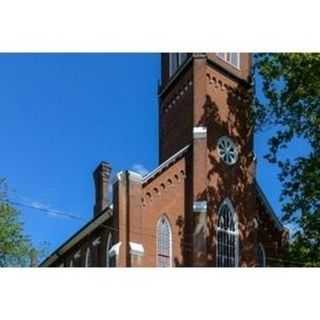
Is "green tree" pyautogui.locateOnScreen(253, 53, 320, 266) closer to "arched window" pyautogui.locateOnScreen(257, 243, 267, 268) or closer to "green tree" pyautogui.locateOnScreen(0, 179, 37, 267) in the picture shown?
"arched window" pyautogui.locateOnScreen(257, 243, 267, 268)

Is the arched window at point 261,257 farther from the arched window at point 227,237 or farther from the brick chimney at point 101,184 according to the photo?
the brick chimney at point 101,184

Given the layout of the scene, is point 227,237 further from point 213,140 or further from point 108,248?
point 108,248

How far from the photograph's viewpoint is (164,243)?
40.5 feet

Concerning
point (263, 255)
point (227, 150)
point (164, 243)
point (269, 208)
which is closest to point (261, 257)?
point (263, 255)

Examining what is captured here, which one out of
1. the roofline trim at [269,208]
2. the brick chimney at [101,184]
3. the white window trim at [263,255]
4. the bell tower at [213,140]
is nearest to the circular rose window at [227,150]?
the bell tower at [213,140]

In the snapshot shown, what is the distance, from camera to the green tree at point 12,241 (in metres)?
11.0

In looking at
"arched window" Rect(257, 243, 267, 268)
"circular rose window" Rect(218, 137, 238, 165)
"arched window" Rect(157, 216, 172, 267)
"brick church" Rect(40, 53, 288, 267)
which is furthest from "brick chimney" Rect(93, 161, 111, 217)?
"arched window" Rect(257, 243, 267, 268)

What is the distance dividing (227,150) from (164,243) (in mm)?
1978
